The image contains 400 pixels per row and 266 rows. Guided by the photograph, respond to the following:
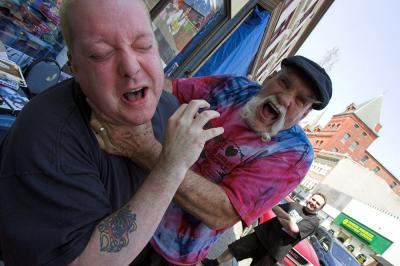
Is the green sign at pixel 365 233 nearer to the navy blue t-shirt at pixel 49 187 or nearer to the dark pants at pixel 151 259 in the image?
the dark pants at pixel 151 259

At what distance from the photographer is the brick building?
59688 millimetres

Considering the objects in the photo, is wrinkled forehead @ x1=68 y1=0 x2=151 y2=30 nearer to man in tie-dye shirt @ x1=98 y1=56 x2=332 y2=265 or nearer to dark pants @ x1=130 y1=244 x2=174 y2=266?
man in tie-dye shirt @ x1=98 y1=56 x2=332 y2=265

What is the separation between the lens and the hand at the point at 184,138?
0.97 meters

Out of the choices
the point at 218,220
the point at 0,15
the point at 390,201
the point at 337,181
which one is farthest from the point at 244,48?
the point at 390,201

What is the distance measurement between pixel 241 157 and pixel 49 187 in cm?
115

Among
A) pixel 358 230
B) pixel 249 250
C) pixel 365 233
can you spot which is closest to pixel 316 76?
pixel 249 250

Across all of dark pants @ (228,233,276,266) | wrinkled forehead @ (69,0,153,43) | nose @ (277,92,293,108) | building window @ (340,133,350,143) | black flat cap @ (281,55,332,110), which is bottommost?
dark pants @ (228,233,276,266)

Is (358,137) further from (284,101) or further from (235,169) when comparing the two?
(235,169)

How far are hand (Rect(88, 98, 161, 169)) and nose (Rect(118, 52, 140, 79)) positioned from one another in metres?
0.20

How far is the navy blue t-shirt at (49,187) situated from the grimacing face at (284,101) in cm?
118

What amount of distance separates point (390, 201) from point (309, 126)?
133 feet

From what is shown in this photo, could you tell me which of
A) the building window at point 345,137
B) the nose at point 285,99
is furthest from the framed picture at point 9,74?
the building window at point 345,137

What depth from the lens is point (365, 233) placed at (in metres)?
25.0

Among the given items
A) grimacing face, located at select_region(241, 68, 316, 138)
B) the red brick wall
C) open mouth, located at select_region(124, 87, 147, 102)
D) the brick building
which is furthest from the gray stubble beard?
the red brick wall
